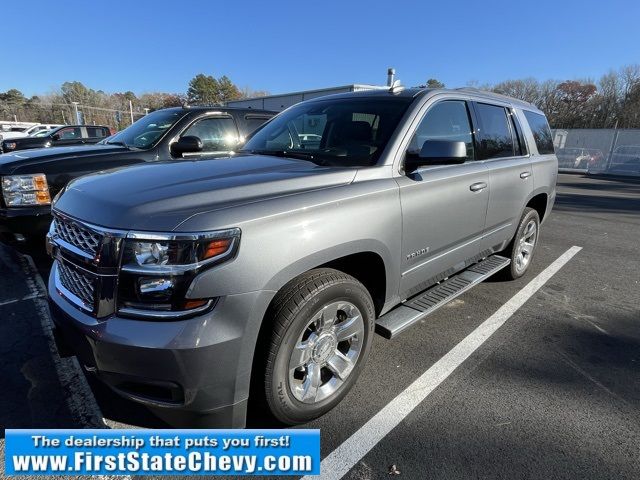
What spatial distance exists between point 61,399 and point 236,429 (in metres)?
1.35

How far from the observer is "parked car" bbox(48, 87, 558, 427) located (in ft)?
5.43

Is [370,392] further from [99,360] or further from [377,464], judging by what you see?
[99,360]

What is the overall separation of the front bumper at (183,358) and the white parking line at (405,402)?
0.60 metres

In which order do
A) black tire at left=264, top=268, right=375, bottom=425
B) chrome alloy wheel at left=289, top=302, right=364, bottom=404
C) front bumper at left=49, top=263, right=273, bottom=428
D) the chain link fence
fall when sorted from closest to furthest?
front bumper at left=49, top=263, right=273, bottom=428 → black tire at left=264, top=268, right=375, bottom=425 → chrome alloy wheel at left=289, top=302, right=364, bottom=404 → the chain link fence

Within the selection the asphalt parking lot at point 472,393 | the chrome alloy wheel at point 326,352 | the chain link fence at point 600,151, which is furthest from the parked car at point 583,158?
the chrome alloy wheel at point 326,352

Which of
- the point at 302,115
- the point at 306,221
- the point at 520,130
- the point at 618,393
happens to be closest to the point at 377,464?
the point at 306,221

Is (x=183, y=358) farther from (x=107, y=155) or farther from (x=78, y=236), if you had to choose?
(x=107, y=155)

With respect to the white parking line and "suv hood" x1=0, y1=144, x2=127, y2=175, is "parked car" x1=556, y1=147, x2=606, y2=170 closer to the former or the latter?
the white parking line

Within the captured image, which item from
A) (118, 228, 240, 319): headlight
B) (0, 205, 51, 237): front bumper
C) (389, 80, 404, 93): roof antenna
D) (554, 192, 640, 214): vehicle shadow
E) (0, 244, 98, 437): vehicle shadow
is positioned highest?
(389, 80, 404, 93): roof antenna

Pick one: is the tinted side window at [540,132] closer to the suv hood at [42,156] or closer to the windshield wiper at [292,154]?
the windshield wiper at [292,154]


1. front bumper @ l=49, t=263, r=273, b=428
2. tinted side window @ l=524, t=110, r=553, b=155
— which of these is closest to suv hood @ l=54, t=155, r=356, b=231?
front bumper @ l=49, t=263, r=273, b=428

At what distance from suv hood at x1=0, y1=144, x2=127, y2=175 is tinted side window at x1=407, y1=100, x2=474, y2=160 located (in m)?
3.60

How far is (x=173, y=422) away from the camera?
182 centimetres

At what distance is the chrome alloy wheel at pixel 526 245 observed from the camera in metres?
4.49
